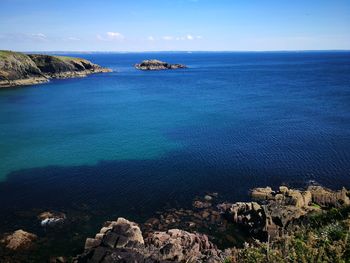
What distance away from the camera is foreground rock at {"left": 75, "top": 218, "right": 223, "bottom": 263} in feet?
86.6

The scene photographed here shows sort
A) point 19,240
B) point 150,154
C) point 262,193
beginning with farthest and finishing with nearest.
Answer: point 150,154, point 262,193, point 19,240

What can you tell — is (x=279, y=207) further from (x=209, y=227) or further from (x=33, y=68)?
(x=33, y=68)

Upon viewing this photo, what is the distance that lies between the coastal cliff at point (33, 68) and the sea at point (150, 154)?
39.7 meters

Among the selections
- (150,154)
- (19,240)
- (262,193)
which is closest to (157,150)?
(150,154)

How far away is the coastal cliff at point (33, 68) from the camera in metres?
136

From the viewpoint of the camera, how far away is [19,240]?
32.0 meters

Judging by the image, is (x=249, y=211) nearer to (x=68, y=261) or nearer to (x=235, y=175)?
(x=235, y=175)

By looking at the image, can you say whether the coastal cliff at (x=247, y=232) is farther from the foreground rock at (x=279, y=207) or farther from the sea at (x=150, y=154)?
the sea at (x=150, y=154)

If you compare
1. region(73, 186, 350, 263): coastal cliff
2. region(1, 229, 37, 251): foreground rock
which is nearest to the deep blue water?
region(1, 229, 37, 251): foreground rock

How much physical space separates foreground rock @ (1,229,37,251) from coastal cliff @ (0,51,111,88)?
4547 inches

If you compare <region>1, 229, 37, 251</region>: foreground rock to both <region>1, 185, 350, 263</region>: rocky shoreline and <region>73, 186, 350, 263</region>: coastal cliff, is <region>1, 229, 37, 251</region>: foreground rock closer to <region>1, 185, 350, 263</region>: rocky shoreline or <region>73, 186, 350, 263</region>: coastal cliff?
<region>1, 185, 350, 263</region>: rocky shoreline

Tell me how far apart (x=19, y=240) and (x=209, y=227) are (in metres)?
19.1

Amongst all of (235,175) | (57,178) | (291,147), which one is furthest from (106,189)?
(291,147)

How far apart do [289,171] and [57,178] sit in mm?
33337
